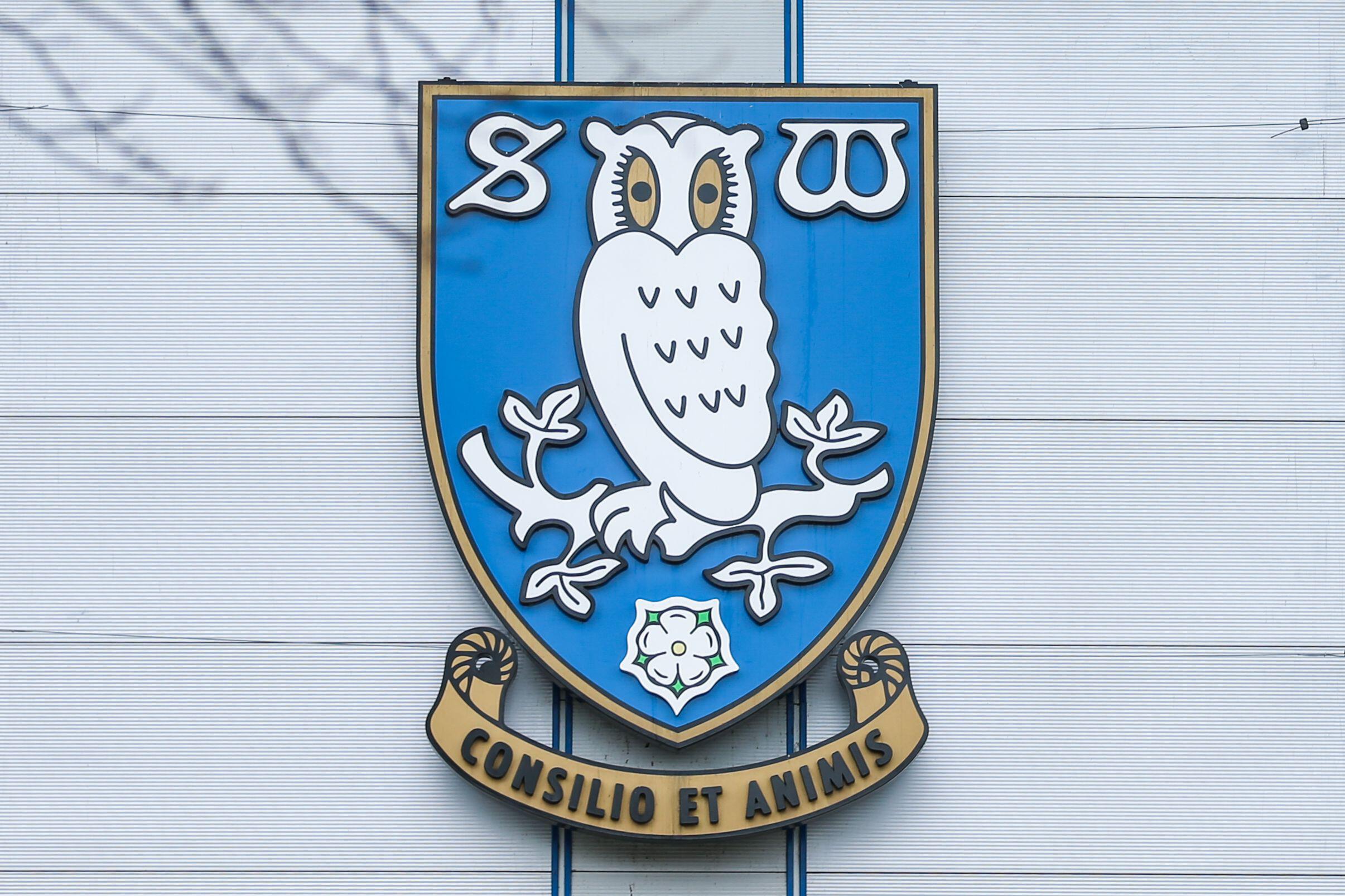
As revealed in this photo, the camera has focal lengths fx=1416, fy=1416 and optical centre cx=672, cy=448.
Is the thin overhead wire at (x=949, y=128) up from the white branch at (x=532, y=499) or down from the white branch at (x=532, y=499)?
up

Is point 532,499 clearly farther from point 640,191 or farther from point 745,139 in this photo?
point 745,139

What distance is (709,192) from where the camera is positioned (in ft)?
16.3

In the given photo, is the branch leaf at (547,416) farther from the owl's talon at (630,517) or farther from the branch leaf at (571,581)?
the branch leaf at (571,581)

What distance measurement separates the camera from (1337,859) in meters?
4.80

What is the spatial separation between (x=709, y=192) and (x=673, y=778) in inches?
78.8

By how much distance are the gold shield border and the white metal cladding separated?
0.18 meters

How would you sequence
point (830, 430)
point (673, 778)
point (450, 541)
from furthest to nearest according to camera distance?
point (450, 541) < point (830, 430) < point (673, 778)

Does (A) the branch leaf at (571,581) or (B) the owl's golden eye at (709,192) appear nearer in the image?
(A) the branch leaf at (571,581)

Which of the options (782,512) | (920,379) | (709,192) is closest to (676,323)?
(709,192)

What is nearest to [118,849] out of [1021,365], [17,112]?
[17,112]

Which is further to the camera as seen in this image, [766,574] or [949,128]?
[949,128]

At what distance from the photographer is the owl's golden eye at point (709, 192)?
16.2 feet

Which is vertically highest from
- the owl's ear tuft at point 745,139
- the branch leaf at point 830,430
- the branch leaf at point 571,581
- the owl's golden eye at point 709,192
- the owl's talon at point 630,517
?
the owl's ear tuft at point 745,139

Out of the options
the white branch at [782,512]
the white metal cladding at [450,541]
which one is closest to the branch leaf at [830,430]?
the white branch at [782,512]
